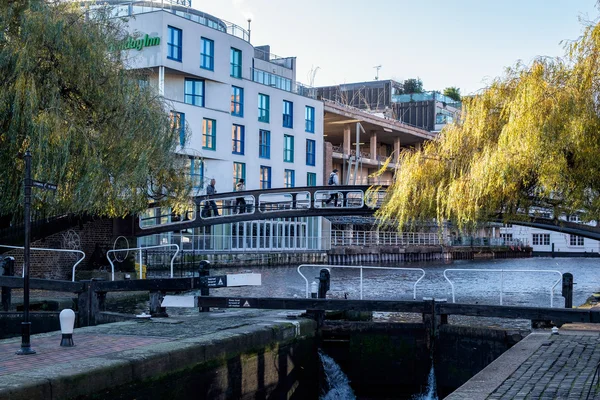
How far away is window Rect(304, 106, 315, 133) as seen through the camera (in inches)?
2137

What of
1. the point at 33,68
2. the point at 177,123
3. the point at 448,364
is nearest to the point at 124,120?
the point at 33,68

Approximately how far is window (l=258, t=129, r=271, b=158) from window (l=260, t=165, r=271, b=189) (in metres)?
0.87

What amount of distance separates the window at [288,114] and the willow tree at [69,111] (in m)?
31.0

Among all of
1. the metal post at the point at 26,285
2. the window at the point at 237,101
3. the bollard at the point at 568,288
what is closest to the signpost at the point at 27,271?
the metal post at the point at 26,285

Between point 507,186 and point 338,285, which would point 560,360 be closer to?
point 507,186

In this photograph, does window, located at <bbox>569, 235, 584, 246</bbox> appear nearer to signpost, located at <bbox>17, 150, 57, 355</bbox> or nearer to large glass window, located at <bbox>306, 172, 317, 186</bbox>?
large glass window, located at <bbox>306, 172, 317, 186</bbox>

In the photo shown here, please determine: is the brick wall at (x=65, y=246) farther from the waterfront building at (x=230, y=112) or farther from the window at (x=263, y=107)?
the window at (x=263, y=107)

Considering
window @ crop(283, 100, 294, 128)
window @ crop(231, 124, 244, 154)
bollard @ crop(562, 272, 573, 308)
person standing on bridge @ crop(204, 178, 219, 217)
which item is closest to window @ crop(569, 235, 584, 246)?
window @ crop(283, 100, 294, 128)

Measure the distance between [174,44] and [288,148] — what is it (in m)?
13.3

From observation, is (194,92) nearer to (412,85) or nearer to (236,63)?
(236,63)

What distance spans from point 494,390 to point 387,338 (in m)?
5.20

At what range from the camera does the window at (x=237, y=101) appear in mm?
46688

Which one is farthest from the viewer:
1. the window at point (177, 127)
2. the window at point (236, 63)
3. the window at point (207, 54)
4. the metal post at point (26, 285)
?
the window at point (236, 63)

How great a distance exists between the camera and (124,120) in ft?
65.6
